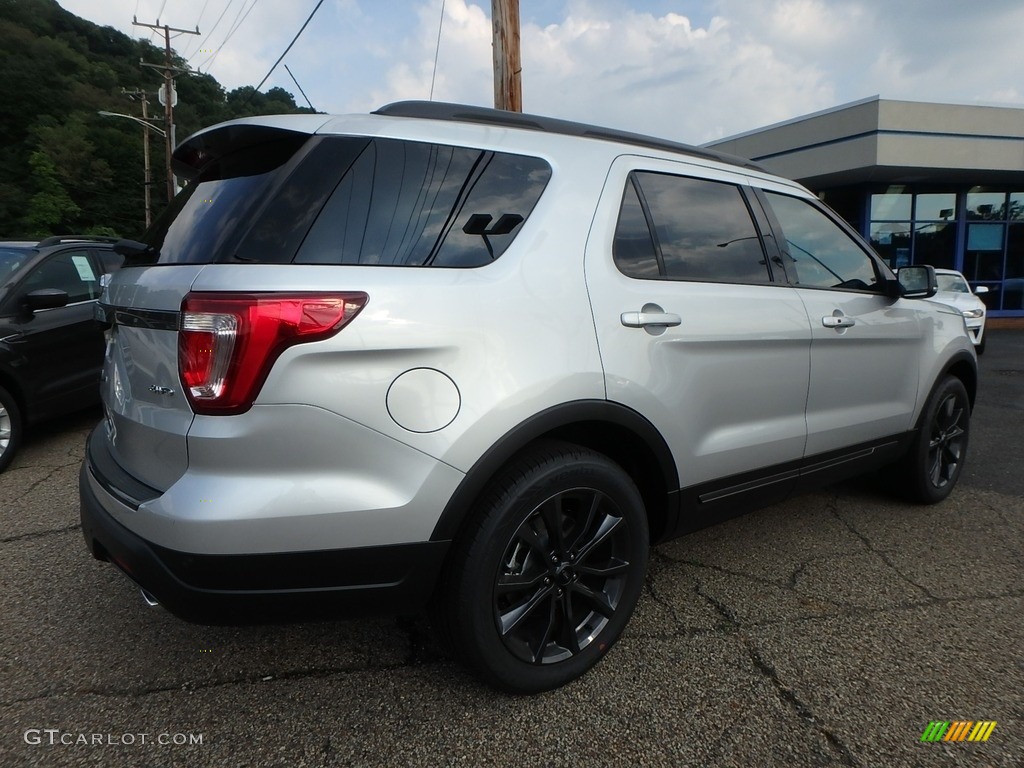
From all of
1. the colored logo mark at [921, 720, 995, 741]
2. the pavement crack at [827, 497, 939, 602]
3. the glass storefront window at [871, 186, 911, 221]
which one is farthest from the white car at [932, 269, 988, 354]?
the colored logo mark at [921, 720, 995, 741]

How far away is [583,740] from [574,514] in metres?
0.66

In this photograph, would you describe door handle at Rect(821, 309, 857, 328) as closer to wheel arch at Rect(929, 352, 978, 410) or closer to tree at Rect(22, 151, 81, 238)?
wheel arch at Rect(929, 352, 978, 410)

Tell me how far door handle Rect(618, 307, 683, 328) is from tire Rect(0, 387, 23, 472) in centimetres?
449

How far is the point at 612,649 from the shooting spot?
2.37 m

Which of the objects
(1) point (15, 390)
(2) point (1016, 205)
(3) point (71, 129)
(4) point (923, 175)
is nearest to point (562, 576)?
(1) point (15, 390)

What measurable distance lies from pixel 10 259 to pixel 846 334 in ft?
18.8

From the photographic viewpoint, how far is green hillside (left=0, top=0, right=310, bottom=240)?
4706 centimetres

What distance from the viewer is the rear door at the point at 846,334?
2928 millimetres

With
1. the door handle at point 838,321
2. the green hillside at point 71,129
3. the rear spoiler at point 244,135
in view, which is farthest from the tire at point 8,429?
the green hillside at point 71,129

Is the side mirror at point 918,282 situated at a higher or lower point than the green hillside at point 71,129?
lower

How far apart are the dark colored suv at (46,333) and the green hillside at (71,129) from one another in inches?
1782

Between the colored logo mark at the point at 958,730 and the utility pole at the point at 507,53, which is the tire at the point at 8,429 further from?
the colored logo mark at the point at 958,730

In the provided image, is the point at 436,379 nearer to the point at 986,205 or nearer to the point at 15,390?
the point at 15,390

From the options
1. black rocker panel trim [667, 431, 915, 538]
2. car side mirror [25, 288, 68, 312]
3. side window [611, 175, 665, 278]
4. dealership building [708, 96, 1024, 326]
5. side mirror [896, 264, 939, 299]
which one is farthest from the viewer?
dealership building [708, 96, 1024, 326]
